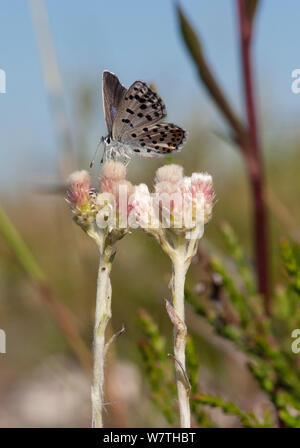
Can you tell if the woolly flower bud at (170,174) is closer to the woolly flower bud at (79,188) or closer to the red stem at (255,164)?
the woolly flower bud at (79,188)

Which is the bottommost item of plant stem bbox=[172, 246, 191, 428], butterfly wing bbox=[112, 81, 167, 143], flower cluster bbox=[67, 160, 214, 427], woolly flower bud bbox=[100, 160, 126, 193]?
plant stem bbox=[172, 246, 191, 428]

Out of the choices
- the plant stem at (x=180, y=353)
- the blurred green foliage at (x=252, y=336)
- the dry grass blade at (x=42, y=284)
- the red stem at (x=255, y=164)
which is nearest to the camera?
the plant stem at (x=180, y=353)

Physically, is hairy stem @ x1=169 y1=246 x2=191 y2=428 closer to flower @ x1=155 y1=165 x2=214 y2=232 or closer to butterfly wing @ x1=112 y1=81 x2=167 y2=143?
flower @ x1=155 y1=165 x2=214 y2=232

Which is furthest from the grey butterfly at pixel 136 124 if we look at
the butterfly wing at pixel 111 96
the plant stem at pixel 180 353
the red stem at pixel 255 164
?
the red stem at pixel 255 164

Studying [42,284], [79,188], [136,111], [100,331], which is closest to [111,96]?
[136,111]

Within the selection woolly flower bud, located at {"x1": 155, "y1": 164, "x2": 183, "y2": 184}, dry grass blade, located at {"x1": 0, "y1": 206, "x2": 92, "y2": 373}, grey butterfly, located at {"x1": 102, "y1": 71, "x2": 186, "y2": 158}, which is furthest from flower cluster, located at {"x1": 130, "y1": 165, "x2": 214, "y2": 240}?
dry grass blade, located at {"x1": 0, "y1": 206, "x2": 92, "y2": 373}

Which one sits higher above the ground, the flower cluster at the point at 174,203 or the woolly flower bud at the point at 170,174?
the woolly flower bud at the point at 170,174
